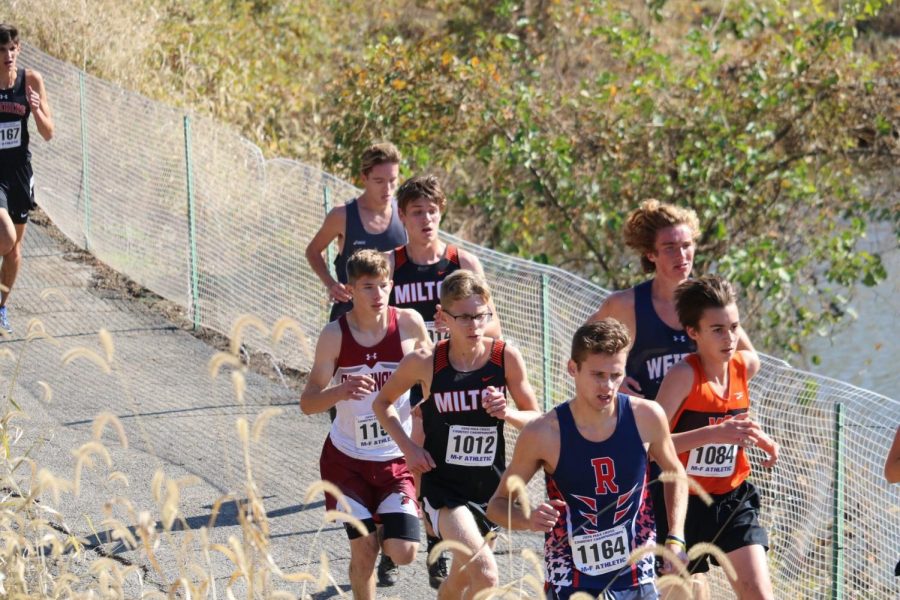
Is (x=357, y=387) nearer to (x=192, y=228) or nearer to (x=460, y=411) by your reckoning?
(x=460, y=411)

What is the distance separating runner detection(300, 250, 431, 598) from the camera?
5.59 m

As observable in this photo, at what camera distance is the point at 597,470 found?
4574 mm

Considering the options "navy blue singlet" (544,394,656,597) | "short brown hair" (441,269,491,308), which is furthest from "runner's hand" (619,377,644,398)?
"navy blue singlet" (544,394,656,597)

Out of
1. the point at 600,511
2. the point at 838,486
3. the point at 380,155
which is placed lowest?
the point at 838,486

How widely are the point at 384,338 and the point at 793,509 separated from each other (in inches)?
88.5

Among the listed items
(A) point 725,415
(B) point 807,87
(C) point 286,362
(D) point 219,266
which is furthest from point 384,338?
(B) point 807,87

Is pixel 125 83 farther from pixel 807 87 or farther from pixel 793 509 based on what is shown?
pixel 793 509

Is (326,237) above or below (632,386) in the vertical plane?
above

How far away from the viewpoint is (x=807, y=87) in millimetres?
13523

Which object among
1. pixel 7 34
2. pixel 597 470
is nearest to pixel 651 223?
pixel 597 470

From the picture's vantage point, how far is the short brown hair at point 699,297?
16.9ft

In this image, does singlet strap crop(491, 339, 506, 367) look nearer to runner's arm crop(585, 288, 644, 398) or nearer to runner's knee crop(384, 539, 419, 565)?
runner's arm crop(585, 288, 644, 398)

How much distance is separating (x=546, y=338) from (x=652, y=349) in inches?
86.5

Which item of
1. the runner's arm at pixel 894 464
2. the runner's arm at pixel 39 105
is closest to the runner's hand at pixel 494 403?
the runner's arm at pixel 894 464
